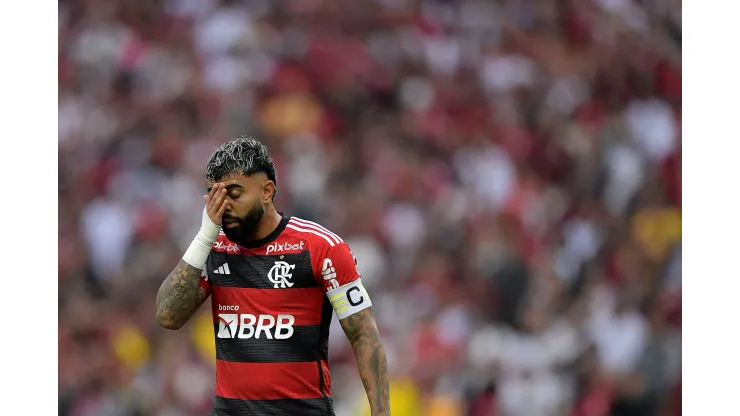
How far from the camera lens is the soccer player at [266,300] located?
3043 millimetres

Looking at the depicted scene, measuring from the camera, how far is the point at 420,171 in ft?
18.8

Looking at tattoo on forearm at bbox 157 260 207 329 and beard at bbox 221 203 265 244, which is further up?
beard at bbox 221 203 265 244

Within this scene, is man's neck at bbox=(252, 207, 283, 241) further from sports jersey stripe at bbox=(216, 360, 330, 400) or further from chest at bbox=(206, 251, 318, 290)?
sports jersey stripe at bbox=(216, 360, 330, 400)

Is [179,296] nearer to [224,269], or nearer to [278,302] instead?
[224,269]

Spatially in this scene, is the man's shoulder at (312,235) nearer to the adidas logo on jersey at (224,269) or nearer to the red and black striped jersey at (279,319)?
the red and black striped jersey at (279,319)

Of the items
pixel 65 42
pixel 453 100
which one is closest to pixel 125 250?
pixel 65 42

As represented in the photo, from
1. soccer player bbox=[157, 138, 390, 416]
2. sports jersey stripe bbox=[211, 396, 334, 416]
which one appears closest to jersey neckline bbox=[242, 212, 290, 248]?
soccer player bbox=[157, 138, 390, 416]

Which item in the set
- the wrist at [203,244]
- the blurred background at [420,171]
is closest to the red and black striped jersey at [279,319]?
the wrist at [203,244]

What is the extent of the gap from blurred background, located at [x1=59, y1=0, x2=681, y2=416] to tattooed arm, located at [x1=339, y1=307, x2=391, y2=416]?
2.49m

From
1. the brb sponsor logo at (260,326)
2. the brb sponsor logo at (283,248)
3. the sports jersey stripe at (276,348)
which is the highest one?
the brb sponsor logo at (283,248)

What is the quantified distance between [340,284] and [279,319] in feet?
0.77

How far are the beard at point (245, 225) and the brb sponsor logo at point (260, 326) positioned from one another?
24 centimetres

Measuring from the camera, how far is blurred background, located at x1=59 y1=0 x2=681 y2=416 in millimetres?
5660

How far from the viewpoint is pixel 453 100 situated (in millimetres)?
5801
